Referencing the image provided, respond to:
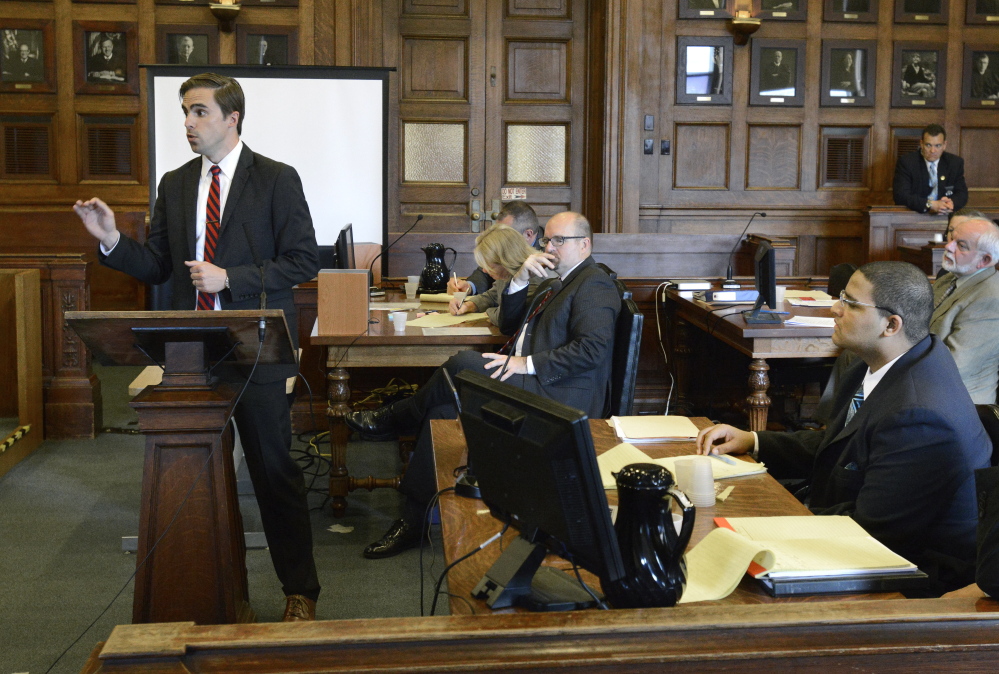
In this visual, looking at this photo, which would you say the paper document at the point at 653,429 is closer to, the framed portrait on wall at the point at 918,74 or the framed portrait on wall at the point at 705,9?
the framed portrait on wall at the point at 705,9

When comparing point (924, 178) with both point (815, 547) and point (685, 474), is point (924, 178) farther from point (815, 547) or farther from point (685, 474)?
point (815, 547)

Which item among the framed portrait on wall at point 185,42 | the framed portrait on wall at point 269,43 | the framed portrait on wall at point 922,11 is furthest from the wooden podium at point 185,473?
the framed portrait on wall at point 922,11

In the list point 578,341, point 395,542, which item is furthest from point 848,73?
point 395,542

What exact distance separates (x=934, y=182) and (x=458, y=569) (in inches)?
286

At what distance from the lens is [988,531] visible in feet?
4.88

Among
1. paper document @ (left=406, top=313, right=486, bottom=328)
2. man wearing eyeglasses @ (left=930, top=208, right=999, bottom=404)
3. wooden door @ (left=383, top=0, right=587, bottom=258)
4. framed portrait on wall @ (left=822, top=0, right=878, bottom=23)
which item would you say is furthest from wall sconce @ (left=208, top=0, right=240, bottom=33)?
man wearing eyeglasses @ (left=930, top=208, right=999, bottom=404)

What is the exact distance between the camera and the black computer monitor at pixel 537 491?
135cm

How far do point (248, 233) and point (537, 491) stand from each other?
1705 mm

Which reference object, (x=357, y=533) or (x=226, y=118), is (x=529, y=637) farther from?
(x=357, y=533)

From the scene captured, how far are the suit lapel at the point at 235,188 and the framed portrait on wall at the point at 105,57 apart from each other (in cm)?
565

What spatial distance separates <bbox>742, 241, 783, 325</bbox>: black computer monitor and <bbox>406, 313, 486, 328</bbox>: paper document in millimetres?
1206

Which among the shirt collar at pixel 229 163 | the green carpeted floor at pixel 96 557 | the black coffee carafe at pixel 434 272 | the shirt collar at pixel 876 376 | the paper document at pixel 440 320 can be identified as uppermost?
the shirt collar at pixel 229 163

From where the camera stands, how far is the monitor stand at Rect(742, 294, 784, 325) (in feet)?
13.9

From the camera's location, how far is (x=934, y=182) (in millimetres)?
7871
